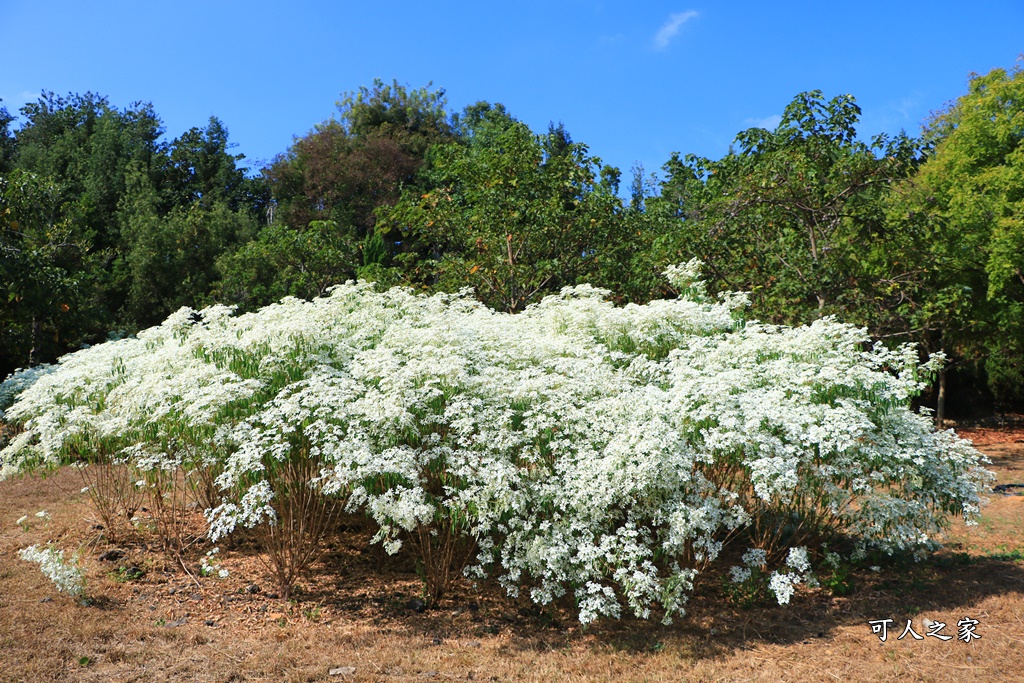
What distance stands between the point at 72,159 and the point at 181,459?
2840 centimetres

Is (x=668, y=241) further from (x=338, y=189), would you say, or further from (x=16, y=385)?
(x=338, y=189)

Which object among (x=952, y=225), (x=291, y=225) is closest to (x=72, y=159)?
(x=291, y=225)

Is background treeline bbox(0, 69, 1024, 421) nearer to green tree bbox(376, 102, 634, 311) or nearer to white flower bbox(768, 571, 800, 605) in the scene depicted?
green tree bbox(376, 102, 634, 311)

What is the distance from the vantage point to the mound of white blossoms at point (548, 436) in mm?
5012

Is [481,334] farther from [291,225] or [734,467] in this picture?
[291,225]

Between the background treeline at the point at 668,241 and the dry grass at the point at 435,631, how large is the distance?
5.38 meters

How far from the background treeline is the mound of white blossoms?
16.2ft

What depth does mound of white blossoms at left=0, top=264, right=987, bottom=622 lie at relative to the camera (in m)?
5.01

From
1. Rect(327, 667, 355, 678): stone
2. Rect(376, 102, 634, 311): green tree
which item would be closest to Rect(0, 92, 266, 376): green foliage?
Rect(376, 102, 634, 311): green tree

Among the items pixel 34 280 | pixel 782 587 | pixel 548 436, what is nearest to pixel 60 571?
pixel 548 436

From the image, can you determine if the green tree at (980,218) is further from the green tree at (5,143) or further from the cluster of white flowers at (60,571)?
A: the green tree at (5,143)

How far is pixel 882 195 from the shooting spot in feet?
40.7

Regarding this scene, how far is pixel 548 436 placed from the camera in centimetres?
537

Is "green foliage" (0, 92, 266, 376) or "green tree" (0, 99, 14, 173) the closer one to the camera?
"green foliage" (0, 92, 266, 376)
